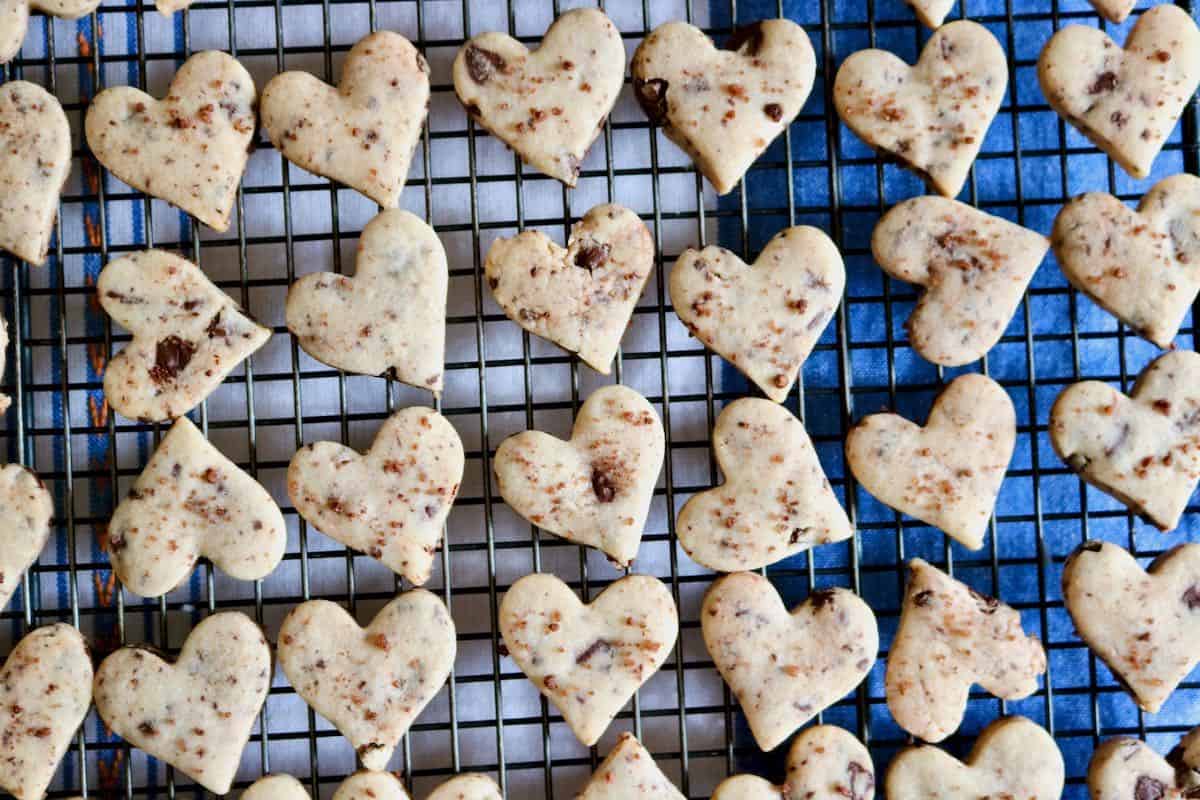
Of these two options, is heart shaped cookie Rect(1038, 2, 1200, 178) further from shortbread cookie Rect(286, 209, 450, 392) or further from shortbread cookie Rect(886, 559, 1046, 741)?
shortbread cookie Rect(286, 209, 450, 392)

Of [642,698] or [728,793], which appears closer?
[728,793]

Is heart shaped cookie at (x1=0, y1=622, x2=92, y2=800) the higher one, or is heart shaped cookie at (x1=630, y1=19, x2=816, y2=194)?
heart shaped cookie at (x1=630, y1=19, x2=816, y2=194)

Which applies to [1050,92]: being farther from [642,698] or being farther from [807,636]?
[642,698]

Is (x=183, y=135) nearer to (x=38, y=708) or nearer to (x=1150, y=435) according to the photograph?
(x=38, y=708)

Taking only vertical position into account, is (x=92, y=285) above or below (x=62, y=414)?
above

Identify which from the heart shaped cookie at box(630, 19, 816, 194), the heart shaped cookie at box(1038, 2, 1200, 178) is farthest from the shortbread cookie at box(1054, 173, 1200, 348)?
the heart shaped cookie at box(630, 19, 816, 194)

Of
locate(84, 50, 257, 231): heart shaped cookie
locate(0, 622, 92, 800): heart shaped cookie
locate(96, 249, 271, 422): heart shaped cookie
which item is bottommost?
locate(0, 622, 92, 800): heart shaped cookie

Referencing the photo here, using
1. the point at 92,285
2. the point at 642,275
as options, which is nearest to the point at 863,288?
the point at 642,275
